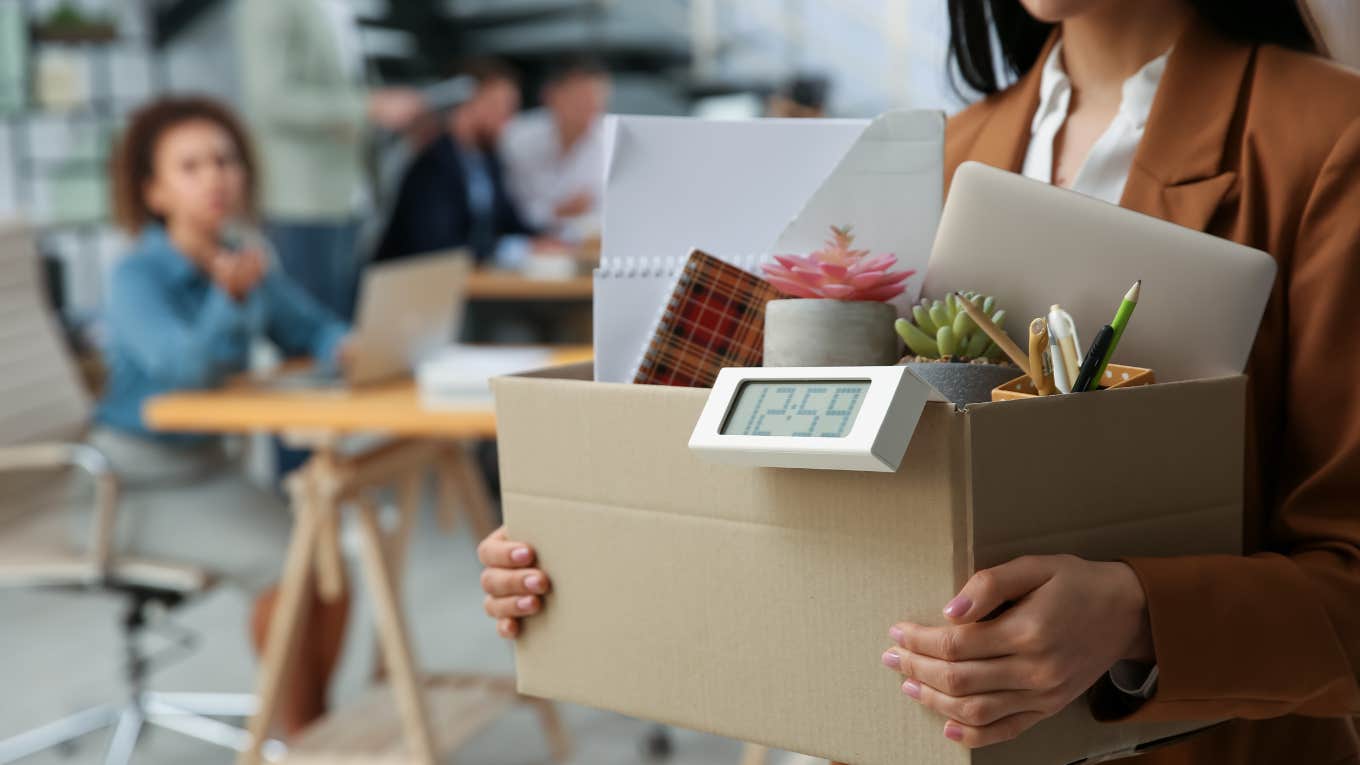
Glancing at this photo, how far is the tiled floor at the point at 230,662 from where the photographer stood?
2.78 meters

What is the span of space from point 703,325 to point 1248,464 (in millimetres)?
404

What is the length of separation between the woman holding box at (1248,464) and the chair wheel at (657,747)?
1.82 m

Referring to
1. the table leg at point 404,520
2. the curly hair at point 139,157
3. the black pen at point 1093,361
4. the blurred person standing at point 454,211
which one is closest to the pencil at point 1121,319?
the black pen at point 1093,361

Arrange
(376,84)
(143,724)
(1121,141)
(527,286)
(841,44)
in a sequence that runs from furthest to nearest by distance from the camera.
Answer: (841,44) < (376,84) < (527,286) < (143,724) < (1121,141)

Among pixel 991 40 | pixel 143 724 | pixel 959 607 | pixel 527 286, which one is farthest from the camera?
pixel 527 286

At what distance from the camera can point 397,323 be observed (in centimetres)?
251

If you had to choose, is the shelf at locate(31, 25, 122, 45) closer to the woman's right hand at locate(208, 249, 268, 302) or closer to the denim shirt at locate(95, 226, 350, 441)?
the denim shirt at locate(95, 226, 350, 441)

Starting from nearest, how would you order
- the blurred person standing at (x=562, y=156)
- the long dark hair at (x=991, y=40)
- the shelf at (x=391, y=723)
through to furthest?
the long dark hair at (x=991, y=40) → the shelf at (x=391, y=723) → the blurred person standing at (x=562, y=156)

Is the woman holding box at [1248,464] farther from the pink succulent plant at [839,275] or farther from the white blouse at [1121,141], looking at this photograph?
the pink succulent plant at [839,275]

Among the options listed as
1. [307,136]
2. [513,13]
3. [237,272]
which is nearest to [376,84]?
[513,13]

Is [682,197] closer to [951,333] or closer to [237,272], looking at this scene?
[951,333]

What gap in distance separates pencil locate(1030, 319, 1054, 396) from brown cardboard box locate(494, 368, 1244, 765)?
4 centimetres

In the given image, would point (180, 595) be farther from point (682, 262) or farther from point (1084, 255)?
point (1084, 255)

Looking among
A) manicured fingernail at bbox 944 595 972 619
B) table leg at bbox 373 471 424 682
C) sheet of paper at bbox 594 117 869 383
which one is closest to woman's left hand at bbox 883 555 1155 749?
manicured fingernail at bbox 944 595 972 619
